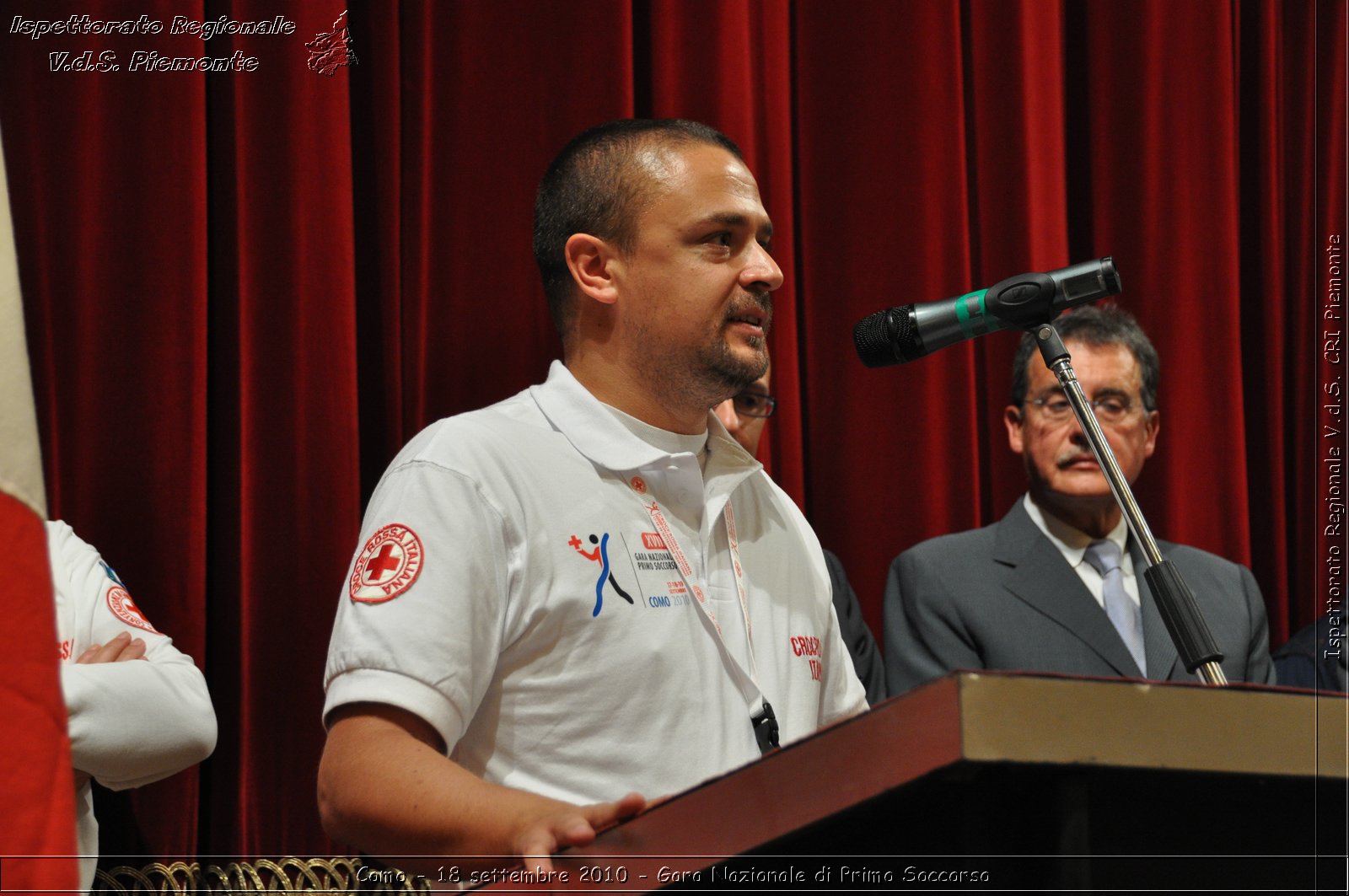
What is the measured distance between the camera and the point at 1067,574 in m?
2.35

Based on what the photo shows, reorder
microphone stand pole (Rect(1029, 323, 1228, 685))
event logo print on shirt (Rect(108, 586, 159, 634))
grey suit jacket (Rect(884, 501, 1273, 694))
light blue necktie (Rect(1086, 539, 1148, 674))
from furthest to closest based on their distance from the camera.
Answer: light blue necktie (Rect(1086, 539, 1148, 674)) < grey suit jacket (Rect(884, 501, 1273, 694)) < event logo print on shirt (Rect(108, 586, 159, 634)) < microphone stand pole (Rect(1029, 323, 1228, 685))

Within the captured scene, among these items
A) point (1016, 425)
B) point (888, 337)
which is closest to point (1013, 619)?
point (1016, 425)

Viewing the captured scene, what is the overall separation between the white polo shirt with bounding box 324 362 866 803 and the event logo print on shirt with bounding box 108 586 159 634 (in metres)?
0.64

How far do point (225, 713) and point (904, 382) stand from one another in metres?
1.36

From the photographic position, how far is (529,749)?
1343 mm

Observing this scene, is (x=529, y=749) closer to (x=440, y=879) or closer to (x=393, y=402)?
(x=440, y=879)

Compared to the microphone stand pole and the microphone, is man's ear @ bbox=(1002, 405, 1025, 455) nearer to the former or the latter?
the microphone

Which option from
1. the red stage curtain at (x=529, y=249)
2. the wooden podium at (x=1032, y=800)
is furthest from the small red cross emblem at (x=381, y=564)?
the red stage curtain at (x=529, y=249)

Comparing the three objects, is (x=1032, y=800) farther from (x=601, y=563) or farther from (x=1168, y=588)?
(x=601, y=563)

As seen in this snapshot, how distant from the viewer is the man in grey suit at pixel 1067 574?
2283mm

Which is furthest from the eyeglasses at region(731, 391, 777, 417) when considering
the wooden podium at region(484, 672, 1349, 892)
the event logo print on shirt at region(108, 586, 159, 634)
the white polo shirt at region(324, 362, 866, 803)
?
the wooden podium at region(484, 672, 1349, 892)

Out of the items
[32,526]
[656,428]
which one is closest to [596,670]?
[656,428]

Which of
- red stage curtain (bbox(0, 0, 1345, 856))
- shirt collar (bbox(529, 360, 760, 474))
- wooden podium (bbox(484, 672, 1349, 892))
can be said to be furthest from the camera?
red stage curtain (bbox(0, 0, 1345, 856))

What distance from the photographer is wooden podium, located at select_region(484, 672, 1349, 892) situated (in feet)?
2.05
